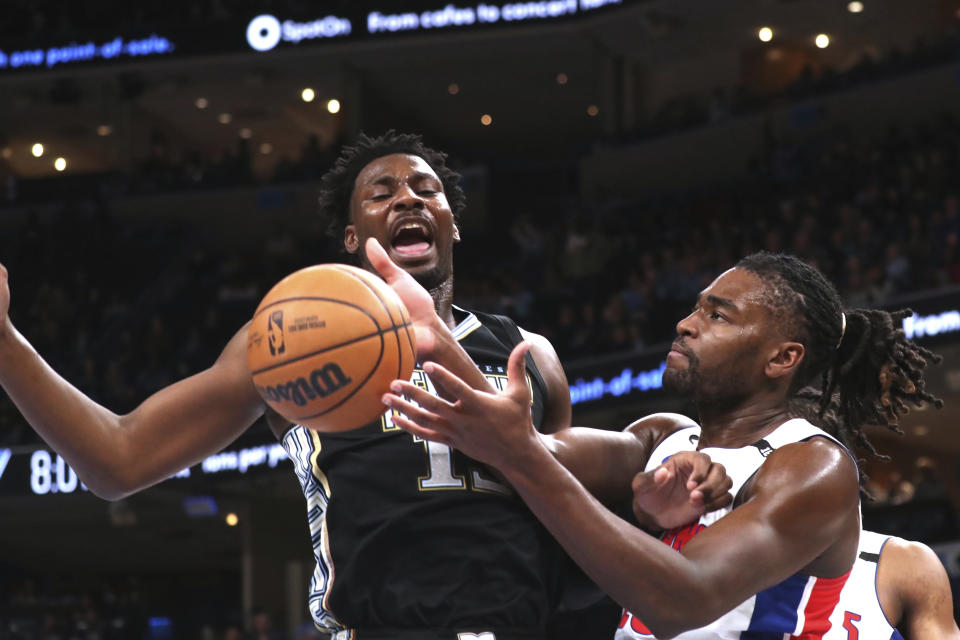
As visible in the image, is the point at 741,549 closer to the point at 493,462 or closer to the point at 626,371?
the point at 493,462

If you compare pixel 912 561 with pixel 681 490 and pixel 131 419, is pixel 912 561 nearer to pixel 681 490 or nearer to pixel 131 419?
pixel 681 490

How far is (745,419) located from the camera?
333cm

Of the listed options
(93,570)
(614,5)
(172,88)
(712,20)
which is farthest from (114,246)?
(712,20)

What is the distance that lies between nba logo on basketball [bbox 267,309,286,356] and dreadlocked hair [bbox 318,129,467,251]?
1.07 m

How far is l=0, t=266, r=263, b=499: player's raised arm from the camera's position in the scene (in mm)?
2902

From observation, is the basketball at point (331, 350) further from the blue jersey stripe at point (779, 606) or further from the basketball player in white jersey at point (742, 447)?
the blue jersey stripe at point (779, 606)

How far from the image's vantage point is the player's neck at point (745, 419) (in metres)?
3.31

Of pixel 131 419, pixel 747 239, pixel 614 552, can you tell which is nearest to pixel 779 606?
pixel 614 552

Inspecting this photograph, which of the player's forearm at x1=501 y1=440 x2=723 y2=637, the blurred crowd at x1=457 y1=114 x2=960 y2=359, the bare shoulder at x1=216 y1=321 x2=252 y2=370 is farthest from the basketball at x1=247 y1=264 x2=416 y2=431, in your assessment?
the blurred crowd at x1=457 y1=114 x2=960 y2=359

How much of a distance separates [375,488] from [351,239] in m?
0.85

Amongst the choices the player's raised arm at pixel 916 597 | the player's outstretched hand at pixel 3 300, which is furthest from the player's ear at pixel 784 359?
the player's outstretched hand at pixel 3 300

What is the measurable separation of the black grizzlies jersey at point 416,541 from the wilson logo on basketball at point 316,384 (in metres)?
0.56

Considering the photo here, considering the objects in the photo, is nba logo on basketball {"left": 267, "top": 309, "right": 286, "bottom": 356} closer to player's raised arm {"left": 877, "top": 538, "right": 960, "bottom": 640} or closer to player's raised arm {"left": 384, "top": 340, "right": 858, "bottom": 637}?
player's raised arm {"left": 384, "top": 340, "right": 858, "bottom": 637}

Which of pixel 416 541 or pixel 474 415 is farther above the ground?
pixel 474 415
